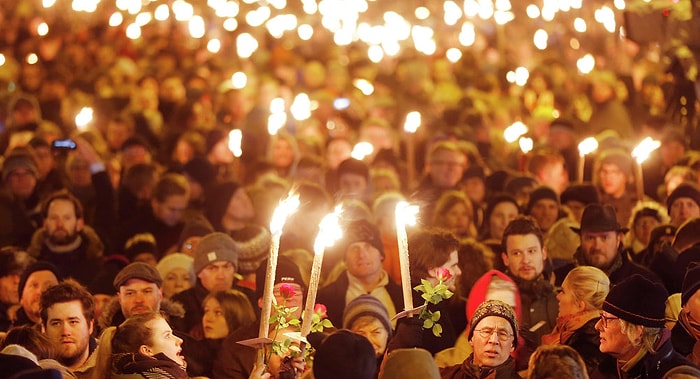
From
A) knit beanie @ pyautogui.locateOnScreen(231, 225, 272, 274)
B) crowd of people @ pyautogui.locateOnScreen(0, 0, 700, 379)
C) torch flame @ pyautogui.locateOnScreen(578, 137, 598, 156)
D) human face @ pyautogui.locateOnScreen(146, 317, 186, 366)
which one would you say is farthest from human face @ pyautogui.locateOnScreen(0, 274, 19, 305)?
torch flame @ pyautogui.locateOnScreen(578, 137, 598, 156)

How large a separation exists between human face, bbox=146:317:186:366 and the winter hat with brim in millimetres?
3649

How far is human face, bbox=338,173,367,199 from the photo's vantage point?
1300cm

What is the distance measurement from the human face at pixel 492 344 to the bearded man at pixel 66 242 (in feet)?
14.5

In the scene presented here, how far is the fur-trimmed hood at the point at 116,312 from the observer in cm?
950

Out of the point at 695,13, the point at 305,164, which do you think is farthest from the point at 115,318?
the point at 695,13

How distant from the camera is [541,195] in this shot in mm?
11867

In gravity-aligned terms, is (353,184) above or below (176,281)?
above

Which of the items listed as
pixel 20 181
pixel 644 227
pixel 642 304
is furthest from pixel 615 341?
pixel 20 181

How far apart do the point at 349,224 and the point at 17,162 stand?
4384 mm

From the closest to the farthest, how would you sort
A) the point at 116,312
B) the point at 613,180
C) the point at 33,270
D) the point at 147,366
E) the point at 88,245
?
the point at 147,366 → the point at 116,312 → the point at 33,270 → the point at 88,245 → the point at 613,180

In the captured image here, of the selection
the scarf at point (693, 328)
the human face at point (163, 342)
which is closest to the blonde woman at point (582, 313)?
the scarf at point (693, 328)

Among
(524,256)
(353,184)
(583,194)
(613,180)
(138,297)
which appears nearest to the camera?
(138,297)

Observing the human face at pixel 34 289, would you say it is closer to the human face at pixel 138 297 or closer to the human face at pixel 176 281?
the human face at pixel 138 297

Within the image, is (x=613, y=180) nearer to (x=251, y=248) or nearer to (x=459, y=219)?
(x=459, y=219)
